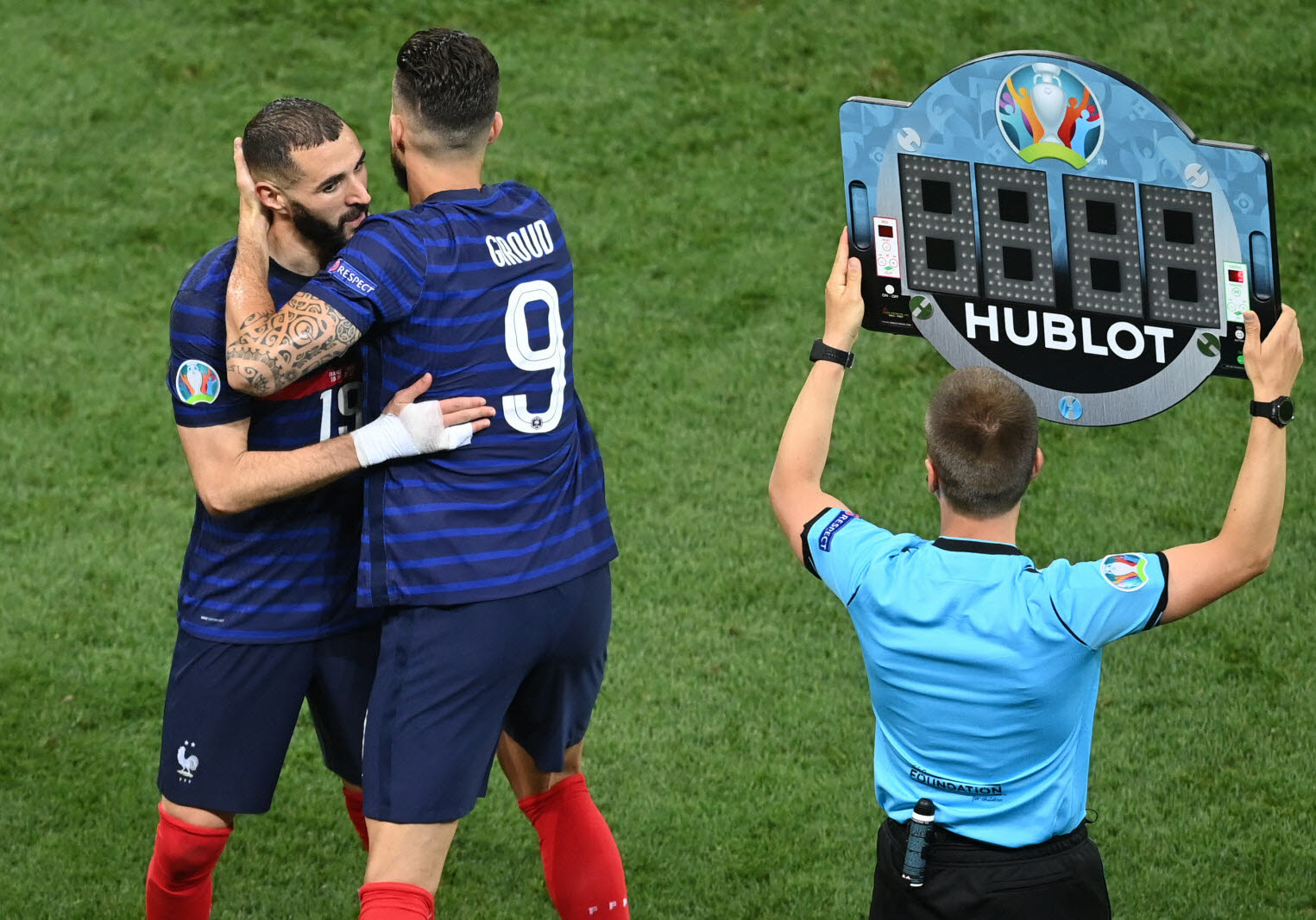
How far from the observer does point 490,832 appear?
5090 mm

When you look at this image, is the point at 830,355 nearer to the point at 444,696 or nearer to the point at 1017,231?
the point at 1017,231

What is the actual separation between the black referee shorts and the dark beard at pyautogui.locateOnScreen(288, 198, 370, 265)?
1.77 m

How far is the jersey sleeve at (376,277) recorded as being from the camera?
340 cm

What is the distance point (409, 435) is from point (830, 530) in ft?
3.01

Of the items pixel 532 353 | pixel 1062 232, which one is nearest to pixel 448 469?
pixel 532 353

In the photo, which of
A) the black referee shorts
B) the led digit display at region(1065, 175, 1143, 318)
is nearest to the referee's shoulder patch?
the black referee shorts

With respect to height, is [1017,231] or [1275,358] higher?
[1017,231]

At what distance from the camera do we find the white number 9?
3596 millimetres

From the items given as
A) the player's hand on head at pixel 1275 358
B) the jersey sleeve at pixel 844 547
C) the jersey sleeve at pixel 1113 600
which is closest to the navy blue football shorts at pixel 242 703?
the jersey sleeve at pixel 844 547

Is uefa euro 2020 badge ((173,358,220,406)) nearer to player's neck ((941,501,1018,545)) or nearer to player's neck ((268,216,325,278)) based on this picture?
player's neck ((268,216,325,278))

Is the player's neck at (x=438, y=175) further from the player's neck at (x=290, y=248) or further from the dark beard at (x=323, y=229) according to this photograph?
the player's neck at (x=290, y=248)

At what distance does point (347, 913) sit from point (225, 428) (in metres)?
1.69

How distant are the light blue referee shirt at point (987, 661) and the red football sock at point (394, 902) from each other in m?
1.04

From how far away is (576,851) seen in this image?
4113mm
